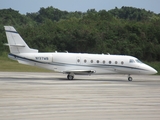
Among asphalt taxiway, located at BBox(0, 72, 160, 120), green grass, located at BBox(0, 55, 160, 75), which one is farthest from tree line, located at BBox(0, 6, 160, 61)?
asphalt taxiway, located at BBox(0, 72, 160, 120)

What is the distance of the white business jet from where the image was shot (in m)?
40.7

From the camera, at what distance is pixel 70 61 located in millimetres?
41250

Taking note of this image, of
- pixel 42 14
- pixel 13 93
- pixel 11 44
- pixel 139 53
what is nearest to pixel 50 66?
pixel 11 44

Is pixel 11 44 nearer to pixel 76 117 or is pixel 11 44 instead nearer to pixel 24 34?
pixel 76 117

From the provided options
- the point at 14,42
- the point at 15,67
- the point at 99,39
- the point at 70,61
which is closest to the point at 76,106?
the point at 70,61

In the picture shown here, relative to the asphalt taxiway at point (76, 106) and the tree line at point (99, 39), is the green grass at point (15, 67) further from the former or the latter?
the asphalt taxiway at point (76, 106)

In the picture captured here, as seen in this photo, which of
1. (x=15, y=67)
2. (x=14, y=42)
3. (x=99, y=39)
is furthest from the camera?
(x=99, y=39)

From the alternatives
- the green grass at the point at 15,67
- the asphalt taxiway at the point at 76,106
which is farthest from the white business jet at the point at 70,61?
the green grass at the point at 15,67

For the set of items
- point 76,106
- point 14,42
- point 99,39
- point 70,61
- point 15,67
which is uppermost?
point 99,39

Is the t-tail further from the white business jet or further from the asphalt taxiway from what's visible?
the asphalt taxiway

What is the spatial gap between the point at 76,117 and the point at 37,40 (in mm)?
59908

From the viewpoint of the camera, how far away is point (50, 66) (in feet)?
135

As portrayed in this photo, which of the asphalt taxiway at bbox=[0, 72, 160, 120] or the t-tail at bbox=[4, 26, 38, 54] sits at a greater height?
the t-tail at bbox=[4, 26, 38, 54]

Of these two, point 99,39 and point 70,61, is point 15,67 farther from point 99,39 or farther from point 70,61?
point 99,39
